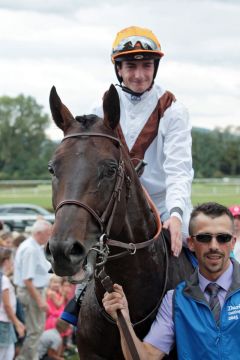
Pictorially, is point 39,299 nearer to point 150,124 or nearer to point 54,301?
point 54,301

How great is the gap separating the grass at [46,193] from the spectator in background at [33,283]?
127 ft

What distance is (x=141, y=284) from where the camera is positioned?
12.4 ft

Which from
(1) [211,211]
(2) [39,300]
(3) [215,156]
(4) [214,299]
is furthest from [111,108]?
(3) [215,156]

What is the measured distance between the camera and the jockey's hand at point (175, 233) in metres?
3.97

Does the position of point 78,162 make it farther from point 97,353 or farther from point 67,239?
point 97,353

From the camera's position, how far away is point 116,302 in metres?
3.40

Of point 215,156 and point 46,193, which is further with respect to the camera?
point 215,156

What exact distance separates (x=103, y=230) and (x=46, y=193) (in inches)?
2309

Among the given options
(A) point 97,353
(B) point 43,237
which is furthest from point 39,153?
(A) point 97,353

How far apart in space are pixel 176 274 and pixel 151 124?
104 centimetres

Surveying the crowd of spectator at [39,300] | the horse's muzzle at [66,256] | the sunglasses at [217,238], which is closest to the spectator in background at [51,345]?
the crowd of spectator at [39,300]

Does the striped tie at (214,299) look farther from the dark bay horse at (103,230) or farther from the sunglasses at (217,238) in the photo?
the dark bay horse at (103,230)

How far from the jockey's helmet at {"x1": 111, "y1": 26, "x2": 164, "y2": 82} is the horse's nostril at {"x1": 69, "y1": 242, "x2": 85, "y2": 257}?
178 cm

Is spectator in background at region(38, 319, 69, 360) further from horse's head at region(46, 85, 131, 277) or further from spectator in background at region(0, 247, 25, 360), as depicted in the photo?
horse's head at region(46, 85, 131, 277)
